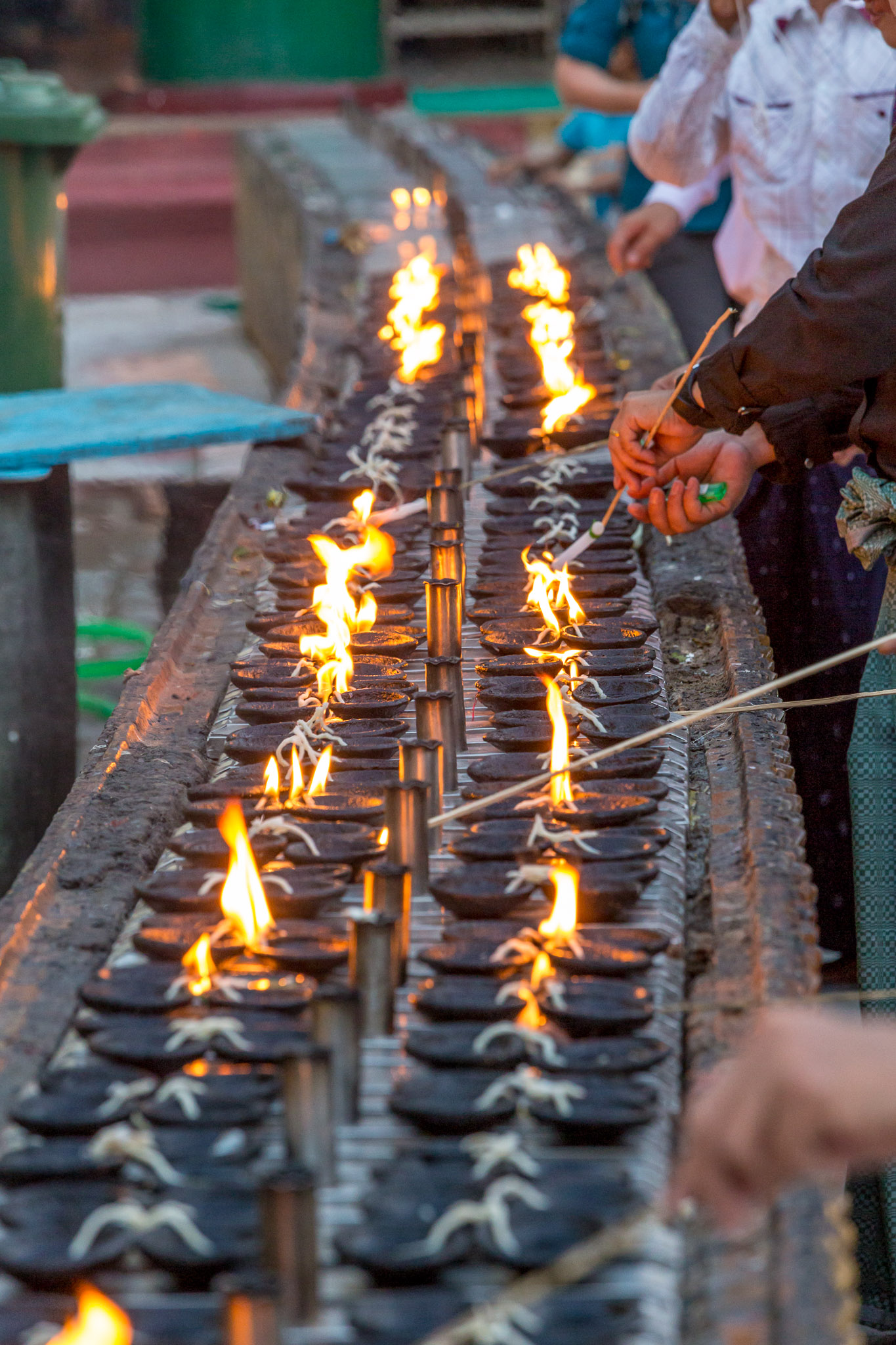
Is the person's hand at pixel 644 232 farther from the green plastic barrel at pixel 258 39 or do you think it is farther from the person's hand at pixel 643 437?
the green plastic barrel at pixel 258 39

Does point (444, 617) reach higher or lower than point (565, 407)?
lower

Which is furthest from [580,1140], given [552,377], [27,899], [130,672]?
[552,377]

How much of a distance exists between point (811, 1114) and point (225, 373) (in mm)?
10089

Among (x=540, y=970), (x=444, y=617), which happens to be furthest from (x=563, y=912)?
(x=444, y=617)

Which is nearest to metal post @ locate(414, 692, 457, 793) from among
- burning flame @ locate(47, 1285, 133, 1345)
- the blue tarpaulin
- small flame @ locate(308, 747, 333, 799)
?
small flame @ locate(308, 747, 333, 799)

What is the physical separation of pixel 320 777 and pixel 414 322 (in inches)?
135

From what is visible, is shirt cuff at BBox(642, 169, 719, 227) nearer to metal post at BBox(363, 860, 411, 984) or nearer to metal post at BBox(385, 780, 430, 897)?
metal post at BBox(385, 780, 430, 897)

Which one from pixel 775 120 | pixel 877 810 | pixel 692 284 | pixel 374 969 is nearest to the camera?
pixel 374 969

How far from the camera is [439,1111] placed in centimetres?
187

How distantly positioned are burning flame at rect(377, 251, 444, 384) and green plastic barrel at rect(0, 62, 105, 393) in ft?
4.22

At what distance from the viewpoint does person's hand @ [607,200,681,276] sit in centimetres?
500

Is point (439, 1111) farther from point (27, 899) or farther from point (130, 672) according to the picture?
point (130, 672)

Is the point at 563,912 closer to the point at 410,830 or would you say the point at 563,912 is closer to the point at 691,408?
the point at 410,830

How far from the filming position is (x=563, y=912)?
2242mm
